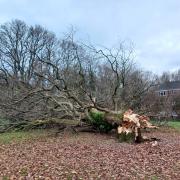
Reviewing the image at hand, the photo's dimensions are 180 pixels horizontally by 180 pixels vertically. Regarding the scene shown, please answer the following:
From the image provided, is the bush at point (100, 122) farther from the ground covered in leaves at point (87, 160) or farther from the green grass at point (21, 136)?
the ground covered in leaves at point (87, 160)

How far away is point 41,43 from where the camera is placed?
134ft

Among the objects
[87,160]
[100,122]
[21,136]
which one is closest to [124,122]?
[100,122]

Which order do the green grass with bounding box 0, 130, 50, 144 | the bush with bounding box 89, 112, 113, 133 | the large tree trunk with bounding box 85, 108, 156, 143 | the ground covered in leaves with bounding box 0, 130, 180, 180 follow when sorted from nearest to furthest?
the ground covered in leaves with bounding box 0, 130, 180, 180
the large tree trunk with bounding box 85, 108, 156, 143
the green grass with bounding box 0, 130, 50, 144
the bush with bounding box 89, 112, 113, 133

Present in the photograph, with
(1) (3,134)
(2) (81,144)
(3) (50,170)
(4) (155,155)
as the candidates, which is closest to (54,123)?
(1) (3,134)

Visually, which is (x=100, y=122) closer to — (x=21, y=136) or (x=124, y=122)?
(x=124, y=122)

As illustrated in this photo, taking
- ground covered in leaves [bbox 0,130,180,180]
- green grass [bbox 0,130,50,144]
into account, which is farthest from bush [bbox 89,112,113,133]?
ground covered in leaves [bbox 0,130,180,180]

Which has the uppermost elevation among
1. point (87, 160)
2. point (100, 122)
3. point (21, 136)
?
point (100, 122)

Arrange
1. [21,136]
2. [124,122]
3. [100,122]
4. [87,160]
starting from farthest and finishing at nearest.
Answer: [100,122] < [21,136] < [124,122] < [87,160]

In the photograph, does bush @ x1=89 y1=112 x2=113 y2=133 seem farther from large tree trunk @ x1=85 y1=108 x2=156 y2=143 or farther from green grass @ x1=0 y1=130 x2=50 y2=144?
green grass @ x1=0 y1=130 x2=50 y2=144

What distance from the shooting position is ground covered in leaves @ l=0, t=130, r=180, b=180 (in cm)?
728

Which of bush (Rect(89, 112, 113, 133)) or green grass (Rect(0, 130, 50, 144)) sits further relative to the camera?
bush (Rect(89, 112, 113, 133))

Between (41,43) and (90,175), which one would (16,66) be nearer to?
(41,43)

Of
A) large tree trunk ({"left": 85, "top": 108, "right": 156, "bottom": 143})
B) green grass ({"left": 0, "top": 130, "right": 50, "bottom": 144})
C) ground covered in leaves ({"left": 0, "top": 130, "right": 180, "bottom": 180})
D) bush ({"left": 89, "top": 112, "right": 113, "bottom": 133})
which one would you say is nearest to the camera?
ground covered in leaves ({"left": 0, "top": 130, "right": 180, "bottom": 180})

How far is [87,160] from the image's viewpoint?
8.67 metres
